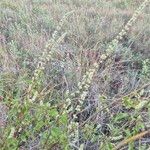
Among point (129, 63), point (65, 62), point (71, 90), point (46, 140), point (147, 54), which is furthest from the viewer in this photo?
point (147, 54)

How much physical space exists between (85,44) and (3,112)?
2.18 m

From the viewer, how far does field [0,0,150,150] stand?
7.07 feet

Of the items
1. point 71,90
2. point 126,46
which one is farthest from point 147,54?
point 71,90

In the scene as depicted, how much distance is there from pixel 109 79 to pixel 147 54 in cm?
129

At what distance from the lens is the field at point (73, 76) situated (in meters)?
2.16

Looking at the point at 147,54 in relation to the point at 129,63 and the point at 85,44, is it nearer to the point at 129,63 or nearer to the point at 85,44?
the point at 129,63

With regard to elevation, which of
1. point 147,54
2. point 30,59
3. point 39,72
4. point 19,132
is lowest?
point 147,54

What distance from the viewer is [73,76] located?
11.8ft

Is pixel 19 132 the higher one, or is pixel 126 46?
pixel 19 132

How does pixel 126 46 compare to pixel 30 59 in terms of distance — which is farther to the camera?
pixel 126 46

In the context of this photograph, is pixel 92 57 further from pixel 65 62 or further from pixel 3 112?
pixel 3 112

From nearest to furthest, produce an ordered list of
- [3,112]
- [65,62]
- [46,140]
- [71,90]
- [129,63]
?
[46,140], [3,112], [71,90], [65,62], [129,63]

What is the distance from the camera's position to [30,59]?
4.06 metres

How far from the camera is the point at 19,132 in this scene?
2262mm
